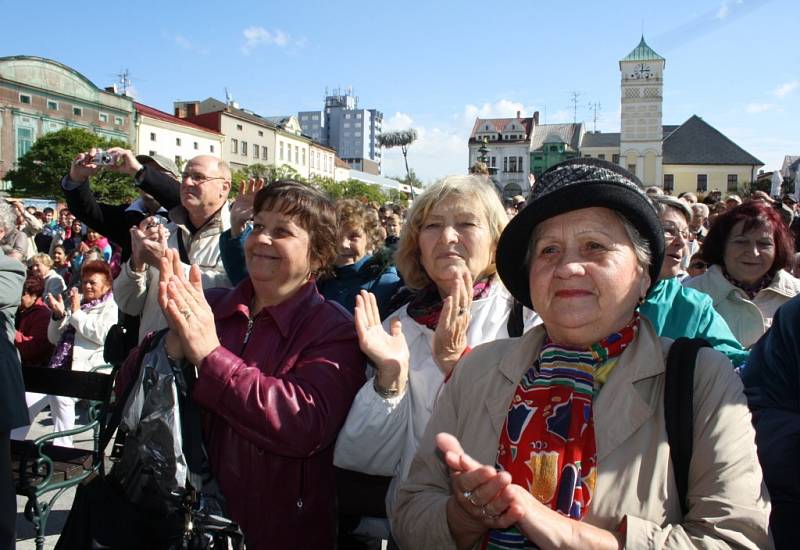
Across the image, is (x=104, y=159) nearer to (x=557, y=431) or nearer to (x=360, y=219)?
(x=360, y=219)

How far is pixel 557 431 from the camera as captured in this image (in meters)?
1.61

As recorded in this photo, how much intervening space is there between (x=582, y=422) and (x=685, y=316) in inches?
53.2

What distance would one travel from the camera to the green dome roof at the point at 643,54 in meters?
71.0

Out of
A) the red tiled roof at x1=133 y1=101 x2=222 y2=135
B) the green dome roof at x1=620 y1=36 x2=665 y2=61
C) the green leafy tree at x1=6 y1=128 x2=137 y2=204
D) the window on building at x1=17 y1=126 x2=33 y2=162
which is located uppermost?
the green dome roof at x1=620 y1=36 x2=665 y2=61

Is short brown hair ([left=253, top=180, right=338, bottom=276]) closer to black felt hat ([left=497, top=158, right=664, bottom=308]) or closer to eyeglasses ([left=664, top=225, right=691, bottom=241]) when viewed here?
black felt hat ([left=497, top=158, right=664, bottom=308])

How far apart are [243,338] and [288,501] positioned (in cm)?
67

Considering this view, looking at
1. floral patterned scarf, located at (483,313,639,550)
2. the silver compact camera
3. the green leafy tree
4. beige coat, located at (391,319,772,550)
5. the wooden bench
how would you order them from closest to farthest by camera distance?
1. beige coat, located at (391,319,772,550)
2. floral patterned scarf, located at (483,313,639,550)
3. the wooden bench
4. the silver compact camera
5. the green leafy tree

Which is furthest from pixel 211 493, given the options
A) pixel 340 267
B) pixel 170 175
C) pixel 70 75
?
pixel 70 75

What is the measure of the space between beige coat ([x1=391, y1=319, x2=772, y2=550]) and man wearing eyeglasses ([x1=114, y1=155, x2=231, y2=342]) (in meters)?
2.16

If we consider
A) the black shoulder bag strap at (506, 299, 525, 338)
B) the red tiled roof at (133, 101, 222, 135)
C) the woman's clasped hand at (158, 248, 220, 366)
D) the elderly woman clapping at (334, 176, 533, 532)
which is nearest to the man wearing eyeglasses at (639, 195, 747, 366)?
the black shoulder bag strap at (506, 299, 525, 338)

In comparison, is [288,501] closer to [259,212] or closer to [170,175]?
[259,212]

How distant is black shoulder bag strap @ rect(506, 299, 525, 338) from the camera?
2461 mm

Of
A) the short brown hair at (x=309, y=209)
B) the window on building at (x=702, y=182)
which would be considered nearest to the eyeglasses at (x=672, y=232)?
the short brown hair at (x=309, y=209)

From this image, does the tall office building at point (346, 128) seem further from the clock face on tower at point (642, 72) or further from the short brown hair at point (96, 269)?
the short brown hair at point (96, 269)
